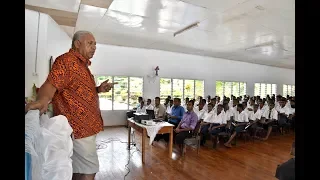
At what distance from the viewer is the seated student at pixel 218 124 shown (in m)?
4.73

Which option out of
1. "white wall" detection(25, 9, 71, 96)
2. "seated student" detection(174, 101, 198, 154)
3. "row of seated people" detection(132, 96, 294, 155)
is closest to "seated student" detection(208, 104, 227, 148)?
"row of seated people" detection(132, 96, 294, 155)

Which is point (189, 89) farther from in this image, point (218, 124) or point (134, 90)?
point (218, 124)

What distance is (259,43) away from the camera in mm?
6516

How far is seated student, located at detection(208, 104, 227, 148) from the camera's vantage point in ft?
15.5

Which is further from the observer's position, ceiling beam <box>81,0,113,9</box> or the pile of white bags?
ceiling beam <box>81,0,113,9</box>

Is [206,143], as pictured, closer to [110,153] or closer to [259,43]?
[110,153]

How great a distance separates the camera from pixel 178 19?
4281mm

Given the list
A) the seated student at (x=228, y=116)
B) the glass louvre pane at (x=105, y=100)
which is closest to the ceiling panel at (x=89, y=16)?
the glass louvre pane at (x=105, y=100)

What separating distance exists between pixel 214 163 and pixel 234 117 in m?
2.15

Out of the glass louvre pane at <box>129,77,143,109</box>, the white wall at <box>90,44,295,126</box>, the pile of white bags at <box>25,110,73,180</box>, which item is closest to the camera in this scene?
the pile of white bags at <box>25,110,73,180</box>

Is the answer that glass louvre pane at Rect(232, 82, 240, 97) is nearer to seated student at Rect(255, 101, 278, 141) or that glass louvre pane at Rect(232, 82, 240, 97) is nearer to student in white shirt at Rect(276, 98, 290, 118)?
student in white shirt at Rect(276, 98, 290, 118)

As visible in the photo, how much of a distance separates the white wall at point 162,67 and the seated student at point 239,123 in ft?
7.84

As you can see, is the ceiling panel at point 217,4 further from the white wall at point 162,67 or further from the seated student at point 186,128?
the white wall at point 162,67

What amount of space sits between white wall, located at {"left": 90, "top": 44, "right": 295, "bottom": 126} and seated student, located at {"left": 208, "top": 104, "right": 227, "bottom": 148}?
3.21 m
